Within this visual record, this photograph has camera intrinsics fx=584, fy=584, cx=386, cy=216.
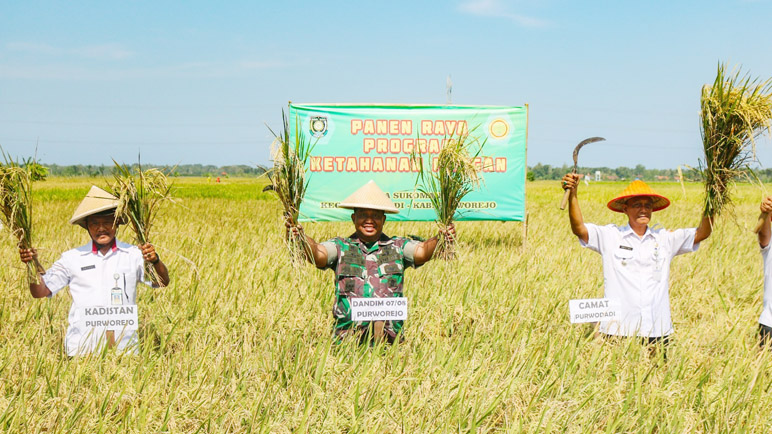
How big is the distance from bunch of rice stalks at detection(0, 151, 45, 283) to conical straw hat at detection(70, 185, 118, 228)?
244 millimetres

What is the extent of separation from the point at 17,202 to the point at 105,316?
2.61 feet

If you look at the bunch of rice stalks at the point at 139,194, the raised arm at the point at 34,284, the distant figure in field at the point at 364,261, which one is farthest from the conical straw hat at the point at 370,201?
the raised arm at the point at 34,284

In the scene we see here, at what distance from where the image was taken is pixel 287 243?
3.36 meters

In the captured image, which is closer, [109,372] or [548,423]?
[548,423]

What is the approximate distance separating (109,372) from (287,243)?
112 cm

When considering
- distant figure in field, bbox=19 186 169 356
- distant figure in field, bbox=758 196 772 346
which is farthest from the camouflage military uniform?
distant figure in field, bbox=758 196 772 346

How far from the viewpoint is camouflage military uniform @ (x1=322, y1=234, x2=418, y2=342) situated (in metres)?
3.37

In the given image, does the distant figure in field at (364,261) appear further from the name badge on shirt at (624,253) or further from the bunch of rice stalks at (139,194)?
the name badge on shirt at (624,253)

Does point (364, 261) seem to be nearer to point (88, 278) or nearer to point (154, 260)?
point (154, 260)

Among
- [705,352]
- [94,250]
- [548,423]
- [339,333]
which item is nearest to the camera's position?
[548,423]

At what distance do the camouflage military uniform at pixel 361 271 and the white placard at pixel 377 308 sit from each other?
0.12 m

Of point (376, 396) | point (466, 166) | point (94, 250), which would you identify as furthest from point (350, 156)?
point (376, 396)

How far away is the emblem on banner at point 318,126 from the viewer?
26.3ft

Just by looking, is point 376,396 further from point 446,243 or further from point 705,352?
point 705,352
